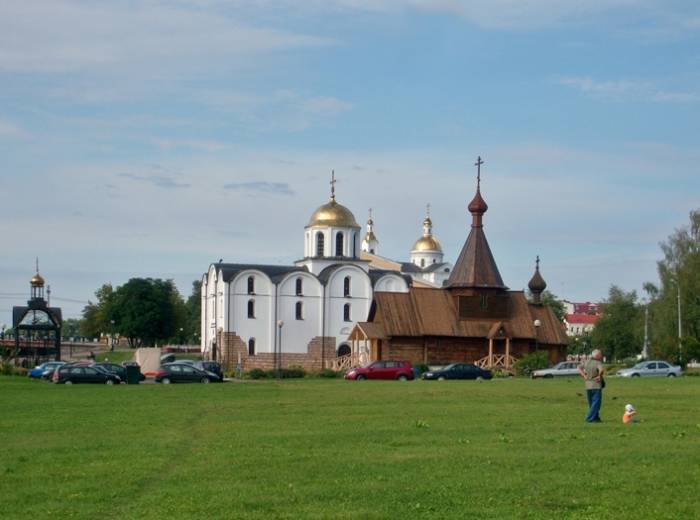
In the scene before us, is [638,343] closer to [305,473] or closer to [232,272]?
[232,272]

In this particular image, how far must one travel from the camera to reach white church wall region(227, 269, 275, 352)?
3563 inches

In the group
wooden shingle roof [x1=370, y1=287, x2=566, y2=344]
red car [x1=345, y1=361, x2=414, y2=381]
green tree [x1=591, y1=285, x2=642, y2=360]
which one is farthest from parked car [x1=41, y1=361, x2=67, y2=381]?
green tree [x1=591, y1=285, x2=642, y2=360]

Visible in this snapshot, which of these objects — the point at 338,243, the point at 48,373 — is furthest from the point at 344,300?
the point at 48,373

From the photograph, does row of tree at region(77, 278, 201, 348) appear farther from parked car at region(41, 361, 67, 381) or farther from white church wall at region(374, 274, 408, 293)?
parked car at region(41, 361, 67, 381)

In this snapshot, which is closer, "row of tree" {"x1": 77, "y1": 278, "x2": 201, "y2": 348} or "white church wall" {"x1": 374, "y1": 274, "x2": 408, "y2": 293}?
"white church wall" {"x1": 374, "y1": 274, "x2": 408, "y2": 293}

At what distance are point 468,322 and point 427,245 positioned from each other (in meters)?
57.4

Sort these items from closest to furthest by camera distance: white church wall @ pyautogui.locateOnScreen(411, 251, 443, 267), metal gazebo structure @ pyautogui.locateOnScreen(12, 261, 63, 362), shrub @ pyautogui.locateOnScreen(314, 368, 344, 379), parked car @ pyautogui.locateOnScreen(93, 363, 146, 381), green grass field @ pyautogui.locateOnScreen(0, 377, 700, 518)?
green grass field @ pyautogui.locateOnScreen(0, 377, 700, 518)
parked car @ pyautogui.locateOnScreen(93, 363, 146, 381)
shrub @ pyautogui.locateOnScreen(314, 368, 344, 379)
metal gazebo structure @ pyautogui.locateOnScreen(12, 261, 63, 362)
white church wall @ pyautogui.locateOnScreen(411, 251, 443, 267)

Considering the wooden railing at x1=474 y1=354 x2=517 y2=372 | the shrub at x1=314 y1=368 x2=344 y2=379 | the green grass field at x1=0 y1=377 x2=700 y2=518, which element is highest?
the wooden railing at x1=474 y1=354 x2=517 y2=372

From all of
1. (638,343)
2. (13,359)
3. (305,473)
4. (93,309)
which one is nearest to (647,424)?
(305,473)

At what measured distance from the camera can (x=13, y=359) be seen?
254 feet

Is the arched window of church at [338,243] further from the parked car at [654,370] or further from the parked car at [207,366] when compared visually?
the parked car at [654,370]

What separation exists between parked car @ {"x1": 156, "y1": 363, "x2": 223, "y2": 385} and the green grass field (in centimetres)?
2217

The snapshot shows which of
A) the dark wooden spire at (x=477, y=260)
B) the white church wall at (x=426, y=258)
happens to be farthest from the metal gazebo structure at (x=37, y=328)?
the white church wall at (x=426, y=258)

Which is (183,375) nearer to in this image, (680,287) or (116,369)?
(116,369)
